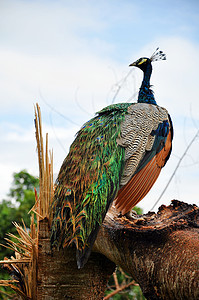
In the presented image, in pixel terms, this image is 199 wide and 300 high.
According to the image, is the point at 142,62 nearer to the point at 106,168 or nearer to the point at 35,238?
the point at 106,168

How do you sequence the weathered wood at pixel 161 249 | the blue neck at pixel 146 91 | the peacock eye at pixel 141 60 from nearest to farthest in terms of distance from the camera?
1. the weathered wood at pixel 161 249
2. the blue neck at pixel 146 91
3. the peacock eye at pixel 141 60

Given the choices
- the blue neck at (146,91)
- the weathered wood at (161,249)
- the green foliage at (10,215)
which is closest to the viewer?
the weathered wood at (161,249)

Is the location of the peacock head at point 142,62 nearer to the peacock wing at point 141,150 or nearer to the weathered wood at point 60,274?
the peacock wing at point 141,150

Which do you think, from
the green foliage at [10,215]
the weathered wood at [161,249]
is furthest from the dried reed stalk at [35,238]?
the green foliage at [10,215]

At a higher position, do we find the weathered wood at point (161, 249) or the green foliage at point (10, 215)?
the green foliage at point (10, 215)

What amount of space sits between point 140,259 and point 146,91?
6.58 feet

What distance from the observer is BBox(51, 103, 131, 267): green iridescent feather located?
2.43 meters

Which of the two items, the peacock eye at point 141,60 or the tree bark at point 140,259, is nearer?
the tree bark at point 140,259

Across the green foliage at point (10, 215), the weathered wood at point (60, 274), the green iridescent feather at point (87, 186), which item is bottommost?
the weathered wood at point (60, 274)

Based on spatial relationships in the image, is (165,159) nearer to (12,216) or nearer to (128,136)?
(128,136)

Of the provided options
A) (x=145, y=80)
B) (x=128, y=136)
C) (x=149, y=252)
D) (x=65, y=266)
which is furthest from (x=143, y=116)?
(x=65, y=266)

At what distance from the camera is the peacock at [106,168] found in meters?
2.46

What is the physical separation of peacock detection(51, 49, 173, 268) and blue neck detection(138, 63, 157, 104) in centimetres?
17

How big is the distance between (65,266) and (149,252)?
97 centimetres
